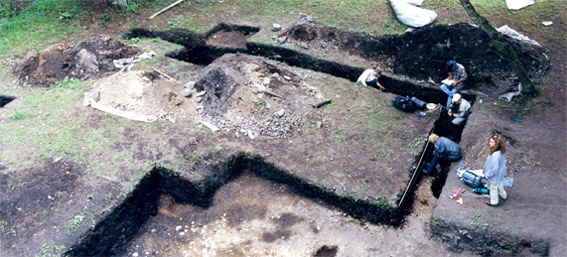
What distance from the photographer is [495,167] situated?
598 cm

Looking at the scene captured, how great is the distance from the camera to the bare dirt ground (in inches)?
251

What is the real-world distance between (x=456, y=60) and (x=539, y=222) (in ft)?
13.7

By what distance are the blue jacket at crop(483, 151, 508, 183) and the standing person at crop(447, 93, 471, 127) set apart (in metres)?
2.29

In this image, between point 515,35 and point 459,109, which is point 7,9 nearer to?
point 459,109

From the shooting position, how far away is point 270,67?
931 centimetres

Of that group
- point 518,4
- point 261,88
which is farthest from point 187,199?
point 518,4

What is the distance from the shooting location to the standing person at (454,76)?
8.71 meters

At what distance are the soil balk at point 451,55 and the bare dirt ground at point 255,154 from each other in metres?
0.05

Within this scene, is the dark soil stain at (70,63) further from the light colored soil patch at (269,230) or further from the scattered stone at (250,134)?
the light colored soil patch at (269,230)

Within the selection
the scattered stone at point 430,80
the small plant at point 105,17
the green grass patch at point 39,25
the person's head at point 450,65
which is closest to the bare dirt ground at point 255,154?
the scattered stone at point 430,80

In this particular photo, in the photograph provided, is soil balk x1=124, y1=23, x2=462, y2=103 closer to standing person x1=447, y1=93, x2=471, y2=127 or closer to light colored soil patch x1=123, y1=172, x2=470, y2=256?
standing person x1=447, y1=93, x2=471, y2=127

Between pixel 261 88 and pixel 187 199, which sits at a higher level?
pixel 261 88

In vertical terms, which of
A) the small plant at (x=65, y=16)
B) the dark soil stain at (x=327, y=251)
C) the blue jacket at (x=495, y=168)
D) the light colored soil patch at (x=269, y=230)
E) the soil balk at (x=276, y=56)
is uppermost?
the blue jacket at (x=495, y=168)

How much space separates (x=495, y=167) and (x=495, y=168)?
0.01 meters
